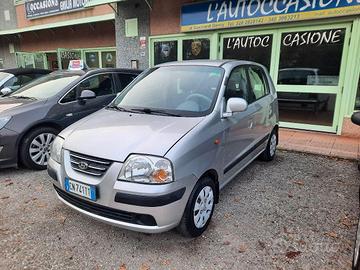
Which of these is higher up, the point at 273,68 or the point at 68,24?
the point at 68,24

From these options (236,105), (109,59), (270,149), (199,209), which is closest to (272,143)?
A: (270,149)

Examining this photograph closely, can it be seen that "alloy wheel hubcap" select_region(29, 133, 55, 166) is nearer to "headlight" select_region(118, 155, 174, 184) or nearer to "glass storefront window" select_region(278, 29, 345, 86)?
"headlight" select_region(118, 155, 174, 184)

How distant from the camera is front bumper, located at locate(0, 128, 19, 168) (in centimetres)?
387

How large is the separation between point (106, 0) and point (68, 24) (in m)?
3.87

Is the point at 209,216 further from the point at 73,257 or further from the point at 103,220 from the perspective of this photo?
the point at 73,257

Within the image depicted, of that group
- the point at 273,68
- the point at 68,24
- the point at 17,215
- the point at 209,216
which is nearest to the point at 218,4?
the point at 273,68

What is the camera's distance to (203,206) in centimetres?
267

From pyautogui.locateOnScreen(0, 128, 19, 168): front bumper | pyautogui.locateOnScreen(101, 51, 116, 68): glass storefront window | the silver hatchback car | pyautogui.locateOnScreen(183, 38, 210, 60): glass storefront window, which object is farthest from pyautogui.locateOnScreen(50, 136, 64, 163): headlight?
pyautogui.locateOnScreen(101, 51, 116, 68): glass storefront window

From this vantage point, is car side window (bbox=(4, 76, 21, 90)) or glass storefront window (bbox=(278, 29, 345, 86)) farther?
car side window (bbox=(4, 76, 21, 90))

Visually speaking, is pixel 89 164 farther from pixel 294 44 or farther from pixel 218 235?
pixel 294 44

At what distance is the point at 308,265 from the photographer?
232 centimetres

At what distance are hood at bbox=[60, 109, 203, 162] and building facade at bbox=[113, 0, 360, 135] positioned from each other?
4577 millimetres

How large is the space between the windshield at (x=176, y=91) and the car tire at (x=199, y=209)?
2.40 ft

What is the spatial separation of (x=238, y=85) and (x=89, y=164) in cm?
203
